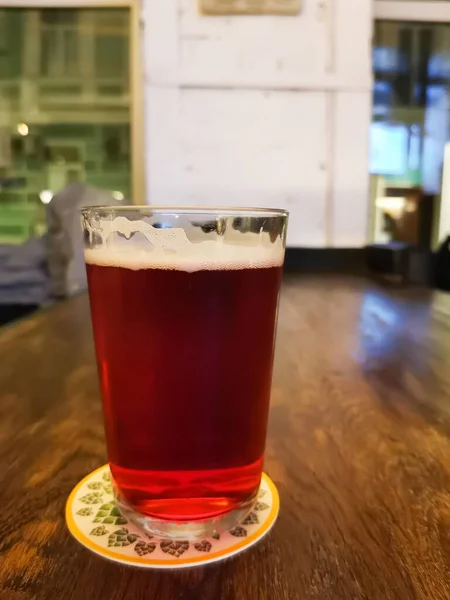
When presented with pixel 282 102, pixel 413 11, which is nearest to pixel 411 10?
pixel 413 11

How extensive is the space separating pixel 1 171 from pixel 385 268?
252cm

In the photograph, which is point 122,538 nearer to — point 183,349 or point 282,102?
point 183,349

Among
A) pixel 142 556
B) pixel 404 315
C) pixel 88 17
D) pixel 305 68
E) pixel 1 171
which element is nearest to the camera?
pixel 142 556

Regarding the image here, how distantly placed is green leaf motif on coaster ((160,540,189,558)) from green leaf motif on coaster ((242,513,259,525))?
4 cm

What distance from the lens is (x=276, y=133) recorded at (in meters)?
2.54

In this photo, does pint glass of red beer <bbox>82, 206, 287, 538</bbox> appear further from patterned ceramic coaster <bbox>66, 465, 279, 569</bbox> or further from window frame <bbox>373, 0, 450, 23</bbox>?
window frame <bbox>373, 0, 450, 23</bbox>

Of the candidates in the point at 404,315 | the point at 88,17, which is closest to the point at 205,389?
the point at 404,315

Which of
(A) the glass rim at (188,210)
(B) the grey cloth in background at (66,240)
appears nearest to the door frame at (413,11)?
(B) the grey cloth in background at (66,240)

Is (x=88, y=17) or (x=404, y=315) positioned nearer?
(x=404, y=315)

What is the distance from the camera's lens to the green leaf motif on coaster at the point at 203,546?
0.32 m

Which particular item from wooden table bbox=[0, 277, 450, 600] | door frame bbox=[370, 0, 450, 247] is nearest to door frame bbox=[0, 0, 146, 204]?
door frame bbox=[370, 0, 450, 247]

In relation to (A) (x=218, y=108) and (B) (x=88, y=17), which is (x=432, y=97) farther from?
(B) (x=88, y=17)

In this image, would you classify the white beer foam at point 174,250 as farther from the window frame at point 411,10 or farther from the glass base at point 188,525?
the window frame at point 411,10

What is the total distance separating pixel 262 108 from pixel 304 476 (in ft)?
7.56
